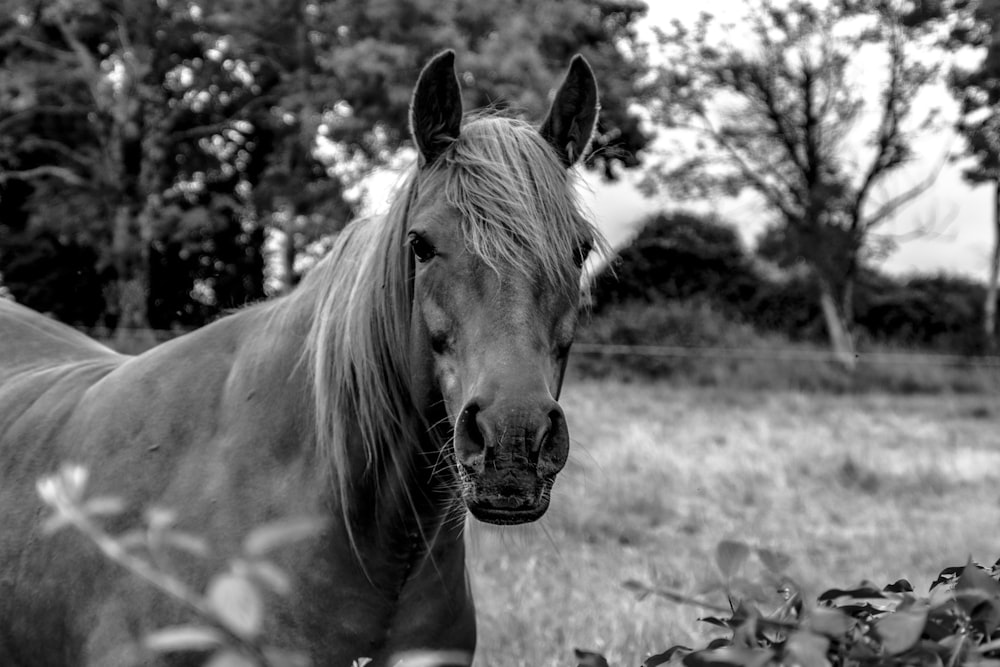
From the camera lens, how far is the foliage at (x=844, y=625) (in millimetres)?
733

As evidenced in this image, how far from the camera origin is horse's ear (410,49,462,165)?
84.9 inches

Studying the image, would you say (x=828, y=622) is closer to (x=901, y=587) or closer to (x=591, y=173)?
(x=901, y=587)

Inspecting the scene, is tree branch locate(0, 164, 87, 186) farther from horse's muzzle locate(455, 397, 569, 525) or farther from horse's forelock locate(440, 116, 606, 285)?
horse's muzzle locate(455, 397, 569, 525)

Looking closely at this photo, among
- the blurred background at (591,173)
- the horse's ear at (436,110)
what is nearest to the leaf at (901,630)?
the horse's ear at (436,110)

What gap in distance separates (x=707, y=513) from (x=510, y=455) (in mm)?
5946

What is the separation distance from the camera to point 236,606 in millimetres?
546

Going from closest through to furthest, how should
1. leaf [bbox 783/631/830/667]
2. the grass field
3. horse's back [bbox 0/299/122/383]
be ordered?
leaf [bbox 783/631/830/667] → horse's back [bbox 0/299/122/383] → the grass field

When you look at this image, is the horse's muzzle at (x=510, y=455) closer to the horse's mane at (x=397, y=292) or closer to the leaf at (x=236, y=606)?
the horse's mane at (x=397, y=292)

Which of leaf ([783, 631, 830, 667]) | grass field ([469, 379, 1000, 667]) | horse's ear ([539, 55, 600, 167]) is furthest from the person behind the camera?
grass field ([469, 379, 1000, 667])

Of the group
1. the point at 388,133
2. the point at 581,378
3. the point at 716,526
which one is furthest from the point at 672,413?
the point at 388,133

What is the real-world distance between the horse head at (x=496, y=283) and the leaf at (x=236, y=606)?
1.09m

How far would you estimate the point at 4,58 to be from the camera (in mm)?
21469

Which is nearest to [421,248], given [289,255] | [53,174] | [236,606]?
[236,606]

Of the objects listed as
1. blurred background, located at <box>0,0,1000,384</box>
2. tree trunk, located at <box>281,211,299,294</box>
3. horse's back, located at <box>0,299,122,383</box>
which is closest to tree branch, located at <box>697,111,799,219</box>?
blurred background, located at <box>0,0,1000,384</box>
